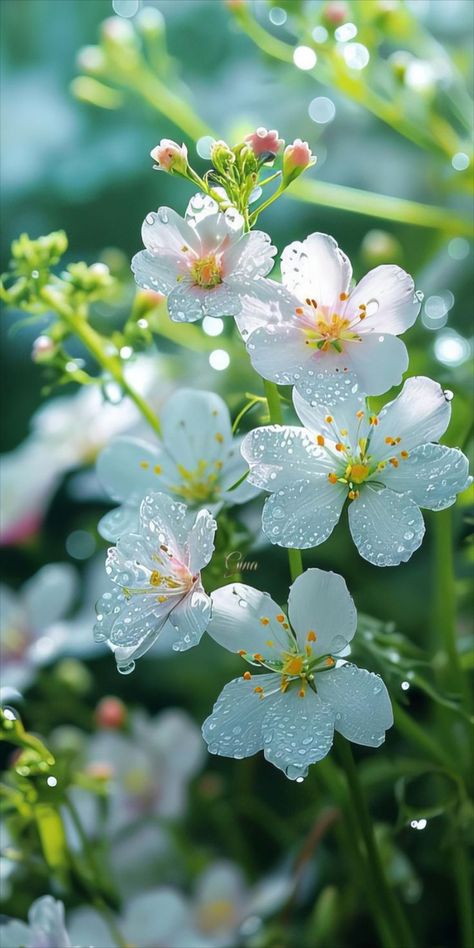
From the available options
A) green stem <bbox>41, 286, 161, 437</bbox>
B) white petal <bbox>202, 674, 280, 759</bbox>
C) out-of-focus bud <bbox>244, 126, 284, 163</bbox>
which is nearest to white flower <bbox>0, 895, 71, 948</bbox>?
white petal <bbox>202, 674, 280, 759</bbox>

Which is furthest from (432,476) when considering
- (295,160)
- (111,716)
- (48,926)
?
(111,716)

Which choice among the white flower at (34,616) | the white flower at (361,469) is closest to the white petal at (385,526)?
Answer: the white flower at (361,469)

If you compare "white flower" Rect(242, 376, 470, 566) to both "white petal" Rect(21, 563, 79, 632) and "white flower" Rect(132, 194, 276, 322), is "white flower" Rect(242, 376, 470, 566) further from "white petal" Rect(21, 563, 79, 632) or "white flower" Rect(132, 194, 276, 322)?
"white petal" Rect(21, 563, 79, 632)

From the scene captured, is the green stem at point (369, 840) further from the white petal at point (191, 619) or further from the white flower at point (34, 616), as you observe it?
the white flower at point (34, 616)

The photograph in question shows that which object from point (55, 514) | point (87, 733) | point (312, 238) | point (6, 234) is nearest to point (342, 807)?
point (312, 238)

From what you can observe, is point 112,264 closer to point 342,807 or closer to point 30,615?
point 30,615
